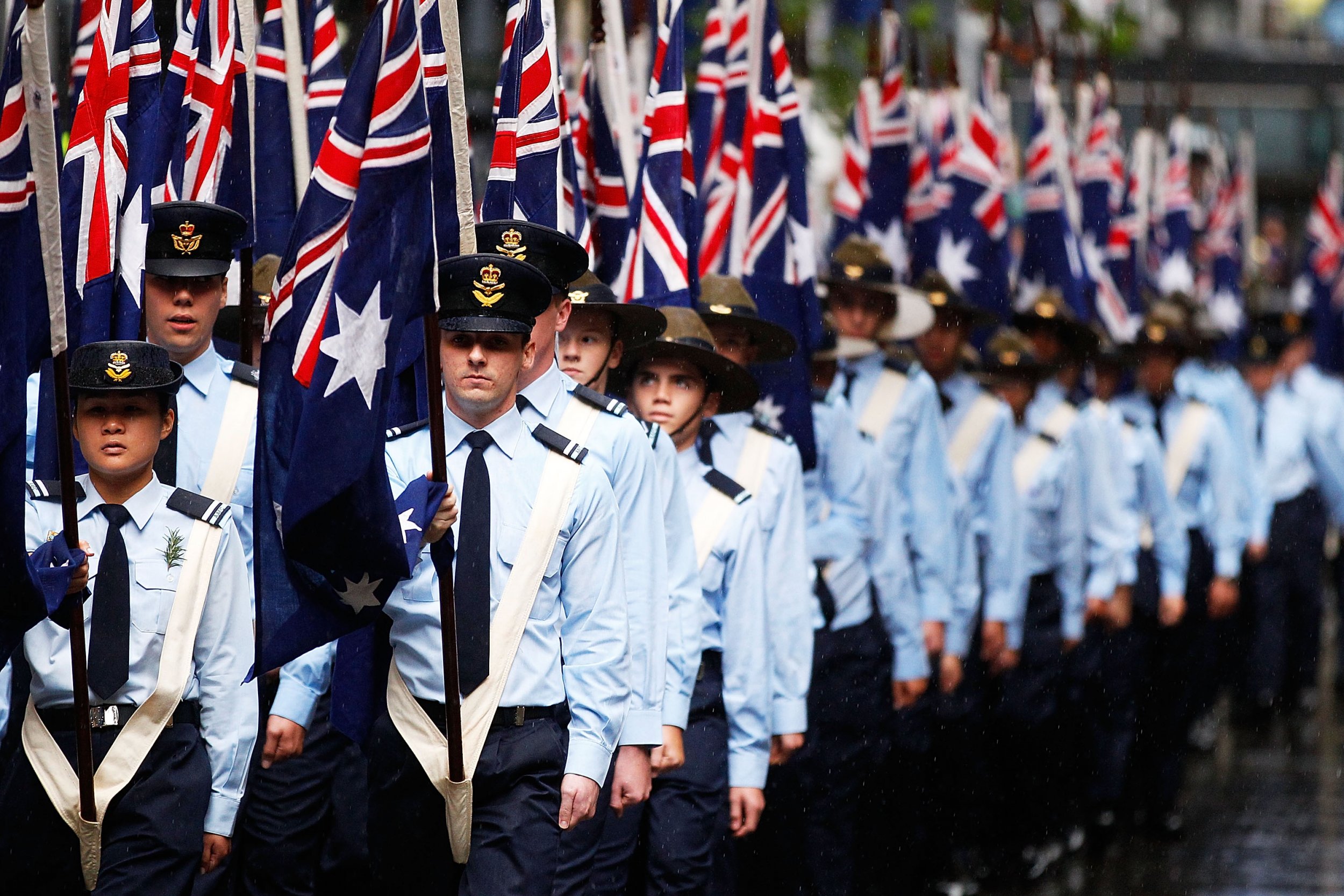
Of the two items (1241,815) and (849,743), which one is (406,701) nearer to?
(849,743)

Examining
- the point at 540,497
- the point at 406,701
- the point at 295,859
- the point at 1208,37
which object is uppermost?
the point at 1208,37

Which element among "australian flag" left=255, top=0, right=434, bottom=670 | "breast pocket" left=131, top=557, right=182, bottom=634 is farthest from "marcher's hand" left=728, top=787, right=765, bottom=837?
"breast pocket" left=131, top=557, right=182, bottom=634

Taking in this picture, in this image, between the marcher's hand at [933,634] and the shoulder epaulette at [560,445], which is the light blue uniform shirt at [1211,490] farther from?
the shoulder epaulette at [560,445]

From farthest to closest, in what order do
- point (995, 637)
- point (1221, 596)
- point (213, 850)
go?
point (1221, 596) → point (995, 637) → point (213, 850)

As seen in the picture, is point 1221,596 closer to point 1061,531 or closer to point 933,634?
point 1061,531

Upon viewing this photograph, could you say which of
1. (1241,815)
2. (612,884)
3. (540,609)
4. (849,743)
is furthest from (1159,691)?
(540,609)

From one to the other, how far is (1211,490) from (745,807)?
7.27 meters

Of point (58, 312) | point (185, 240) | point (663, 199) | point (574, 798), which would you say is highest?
point (663, 199)

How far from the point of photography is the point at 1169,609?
481 inches

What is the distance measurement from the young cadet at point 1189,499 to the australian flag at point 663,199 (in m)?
5.32

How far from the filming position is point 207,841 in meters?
5.73

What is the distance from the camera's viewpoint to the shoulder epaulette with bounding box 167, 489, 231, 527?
5664 mm

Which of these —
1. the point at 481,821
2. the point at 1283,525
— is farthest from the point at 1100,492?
the point at 481,821

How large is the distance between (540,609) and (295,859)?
85.2 inches
